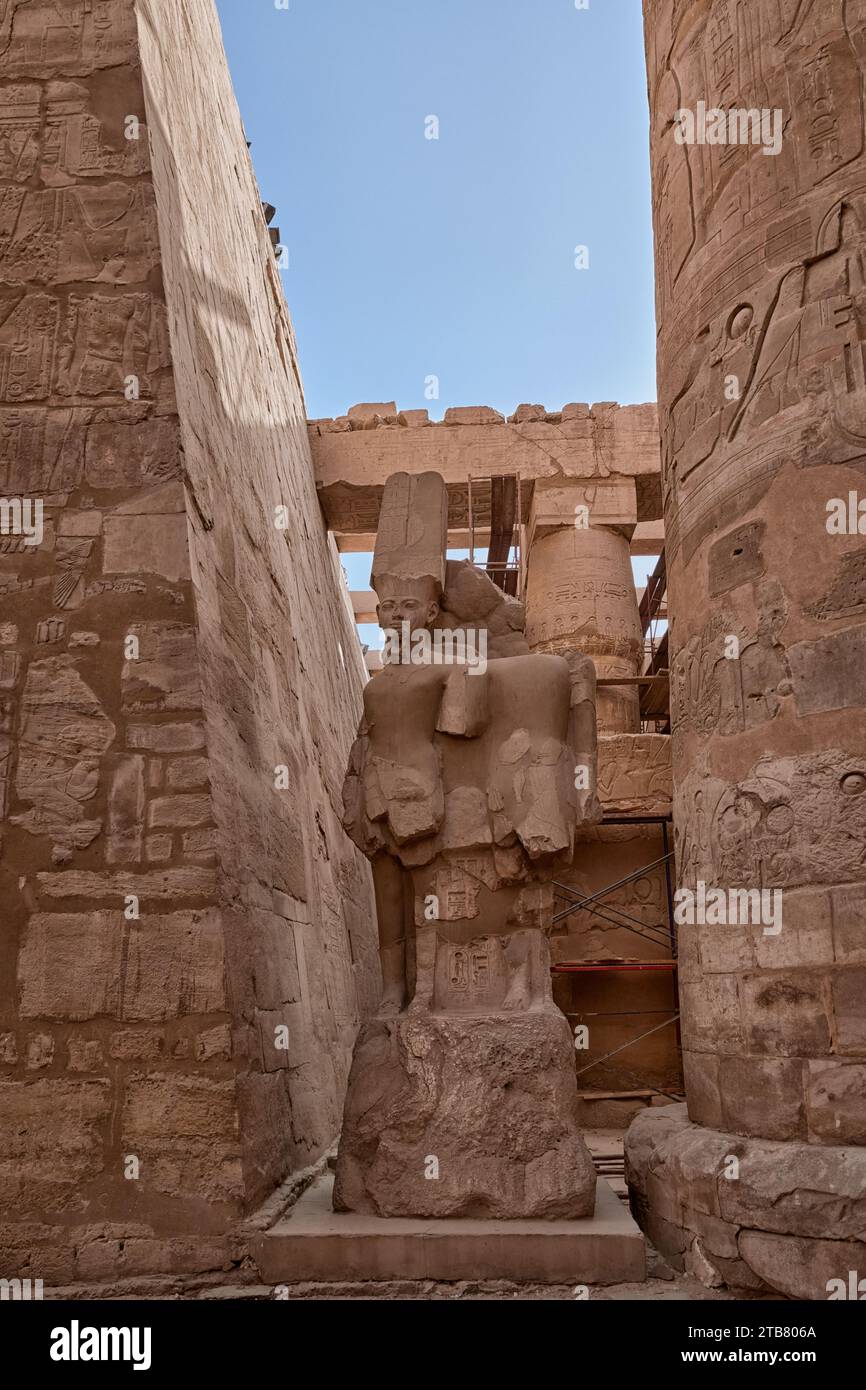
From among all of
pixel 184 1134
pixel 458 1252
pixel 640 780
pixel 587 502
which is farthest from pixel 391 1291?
pixel 587 502

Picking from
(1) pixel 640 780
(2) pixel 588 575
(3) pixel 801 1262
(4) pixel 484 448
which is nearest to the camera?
(3) pixel 801 1262

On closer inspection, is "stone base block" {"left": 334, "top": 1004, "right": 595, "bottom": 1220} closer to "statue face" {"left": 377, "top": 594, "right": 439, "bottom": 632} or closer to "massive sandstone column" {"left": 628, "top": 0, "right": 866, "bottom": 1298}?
"massive sandstone column" {"left": 628, "top": 0, "right": 866, "bottom": 1298}

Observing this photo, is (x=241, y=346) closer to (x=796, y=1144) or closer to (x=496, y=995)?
(x=496, y=995)

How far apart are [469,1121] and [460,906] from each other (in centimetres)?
77

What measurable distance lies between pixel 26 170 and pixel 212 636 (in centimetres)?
206

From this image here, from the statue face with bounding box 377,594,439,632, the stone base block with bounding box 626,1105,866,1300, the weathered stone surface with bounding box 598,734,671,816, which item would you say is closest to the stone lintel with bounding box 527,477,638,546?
the weathered stone surface with bounding box 598,734,671,816

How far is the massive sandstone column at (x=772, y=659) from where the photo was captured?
3.64 meters

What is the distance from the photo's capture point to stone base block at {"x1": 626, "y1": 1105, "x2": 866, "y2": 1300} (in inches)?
133

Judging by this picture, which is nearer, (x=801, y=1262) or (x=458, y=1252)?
(x=801, y=1262)

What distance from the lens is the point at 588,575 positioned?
11.4m

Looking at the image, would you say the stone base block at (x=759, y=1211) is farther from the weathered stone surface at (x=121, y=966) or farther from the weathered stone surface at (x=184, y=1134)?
the weathered stone surface at (x=121, y=966)

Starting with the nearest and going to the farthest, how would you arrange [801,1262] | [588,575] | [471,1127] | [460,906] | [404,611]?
[801,1262]
[471,1127]
[460,906]
[404,611]
[588,575]

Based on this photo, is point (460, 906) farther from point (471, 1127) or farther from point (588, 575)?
point (588, 575)

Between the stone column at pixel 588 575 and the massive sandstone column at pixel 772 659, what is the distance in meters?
6.57
